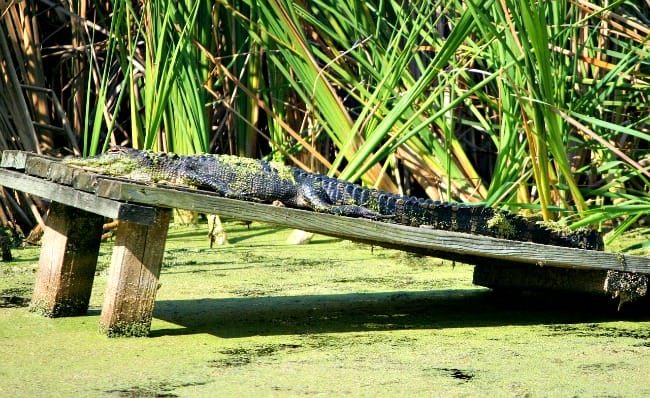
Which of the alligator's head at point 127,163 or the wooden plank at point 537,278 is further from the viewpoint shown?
the wooden plank at point 537,278

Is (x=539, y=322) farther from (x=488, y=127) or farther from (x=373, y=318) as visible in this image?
(x=488, y=127)

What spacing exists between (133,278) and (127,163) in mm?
438

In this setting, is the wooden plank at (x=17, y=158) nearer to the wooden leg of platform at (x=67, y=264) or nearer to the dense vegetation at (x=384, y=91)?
the wooden leg of platform at (x=67, y=264)

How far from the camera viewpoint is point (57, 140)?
5176mm

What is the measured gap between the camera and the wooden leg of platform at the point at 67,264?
8.95ft

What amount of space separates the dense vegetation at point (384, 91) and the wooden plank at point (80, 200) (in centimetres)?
82

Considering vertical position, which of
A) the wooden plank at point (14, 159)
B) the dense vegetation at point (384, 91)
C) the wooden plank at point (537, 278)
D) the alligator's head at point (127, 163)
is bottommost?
the wooden plank at point (537, 278)

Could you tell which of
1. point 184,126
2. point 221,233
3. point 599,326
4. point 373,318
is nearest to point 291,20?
point 184,126

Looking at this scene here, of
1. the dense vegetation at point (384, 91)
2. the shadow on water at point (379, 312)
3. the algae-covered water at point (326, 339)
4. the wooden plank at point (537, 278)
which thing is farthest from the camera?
the dense vegetation at point (384, 91)

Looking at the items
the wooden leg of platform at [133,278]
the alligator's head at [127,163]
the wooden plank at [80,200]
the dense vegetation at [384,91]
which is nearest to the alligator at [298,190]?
the alligator's head at [127,163]

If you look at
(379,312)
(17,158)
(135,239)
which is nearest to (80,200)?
(135,239)

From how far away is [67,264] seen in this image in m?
2.73

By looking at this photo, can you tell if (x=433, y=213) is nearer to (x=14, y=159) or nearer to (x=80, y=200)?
(x=80, y=200)

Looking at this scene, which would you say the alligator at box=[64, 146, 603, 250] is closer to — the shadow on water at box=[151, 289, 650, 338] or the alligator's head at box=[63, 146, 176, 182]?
the alligator's head at box=[63, 146, 176, 182]
